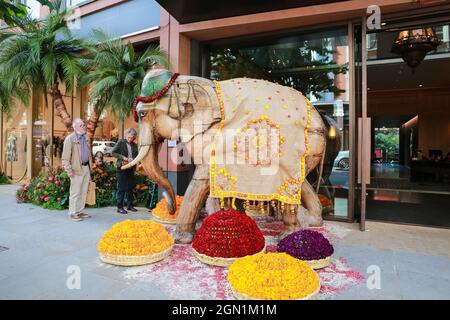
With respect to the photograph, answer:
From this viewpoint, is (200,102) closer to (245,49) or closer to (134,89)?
(134,89)

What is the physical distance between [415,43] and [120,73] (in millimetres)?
5288

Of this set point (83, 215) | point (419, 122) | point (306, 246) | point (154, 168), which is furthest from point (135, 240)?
point (419, 122)

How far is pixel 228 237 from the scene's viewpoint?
338cm

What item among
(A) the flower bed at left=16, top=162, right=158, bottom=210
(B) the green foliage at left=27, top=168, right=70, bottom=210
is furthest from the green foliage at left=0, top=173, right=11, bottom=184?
(B) the green foliage at left=27, top=168, right=70, bottom=210

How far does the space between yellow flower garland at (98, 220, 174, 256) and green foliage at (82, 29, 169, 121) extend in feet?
11.2

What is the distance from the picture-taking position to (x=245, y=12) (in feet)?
19.3

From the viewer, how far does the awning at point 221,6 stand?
5477 mm

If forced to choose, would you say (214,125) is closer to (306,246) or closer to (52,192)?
(306,246)

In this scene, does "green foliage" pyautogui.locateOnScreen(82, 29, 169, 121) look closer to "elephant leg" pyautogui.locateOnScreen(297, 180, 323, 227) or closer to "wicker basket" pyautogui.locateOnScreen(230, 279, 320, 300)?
"elephant leg" pyautogui.locateOnScreen(297, 180, 323, 227)

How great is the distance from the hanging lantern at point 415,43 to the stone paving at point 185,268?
2.83 meters

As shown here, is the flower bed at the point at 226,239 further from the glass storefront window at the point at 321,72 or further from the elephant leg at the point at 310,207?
the glass storefront window at the point at 321,72

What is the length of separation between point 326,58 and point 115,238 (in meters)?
5.01

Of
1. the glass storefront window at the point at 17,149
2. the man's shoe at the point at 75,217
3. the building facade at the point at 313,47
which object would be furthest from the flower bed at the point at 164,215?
the glass storefront window at the point at 17,149

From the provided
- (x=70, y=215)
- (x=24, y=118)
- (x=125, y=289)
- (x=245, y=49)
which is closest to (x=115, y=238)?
(x=125, y=289)
